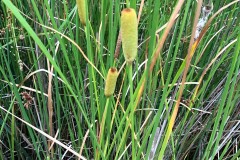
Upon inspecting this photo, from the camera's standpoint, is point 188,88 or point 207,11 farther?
point 188,88

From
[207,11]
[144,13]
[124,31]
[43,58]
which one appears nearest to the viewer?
[124,31]

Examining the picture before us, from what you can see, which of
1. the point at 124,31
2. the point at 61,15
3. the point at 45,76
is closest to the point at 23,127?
the point at 45,76

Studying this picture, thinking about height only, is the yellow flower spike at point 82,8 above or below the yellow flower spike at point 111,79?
above

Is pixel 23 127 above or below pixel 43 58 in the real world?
below

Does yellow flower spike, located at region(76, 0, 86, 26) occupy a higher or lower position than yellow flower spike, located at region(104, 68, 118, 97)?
higher

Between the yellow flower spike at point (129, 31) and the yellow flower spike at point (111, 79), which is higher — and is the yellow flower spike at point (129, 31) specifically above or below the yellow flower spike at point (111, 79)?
above

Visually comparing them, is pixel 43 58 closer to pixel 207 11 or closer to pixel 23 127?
pixel 23 127

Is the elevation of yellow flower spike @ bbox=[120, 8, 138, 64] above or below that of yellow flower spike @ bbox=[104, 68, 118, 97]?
above

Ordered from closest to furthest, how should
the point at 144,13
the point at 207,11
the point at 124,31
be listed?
the point at 124,31 → the point at 207,11 → the point at 144,13
